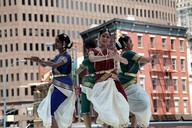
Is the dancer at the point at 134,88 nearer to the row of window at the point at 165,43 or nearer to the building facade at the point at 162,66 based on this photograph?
the building facade at the point at 162,66

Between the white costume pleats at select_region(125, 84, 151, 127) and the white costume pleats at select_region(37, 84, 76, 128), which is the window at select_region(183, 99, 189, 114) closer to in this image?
the white costume pleats at select_region(125, 84, 151, 127)

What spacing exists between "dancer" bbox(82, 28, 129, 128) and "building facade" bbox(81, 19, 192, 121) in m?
54.1

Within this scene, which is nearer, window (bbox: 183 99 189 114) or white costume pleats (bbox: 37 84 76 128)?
white costume pleats (bbox: 37 84 76 128)

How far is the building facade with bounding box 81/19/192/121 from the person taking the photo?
215 feet

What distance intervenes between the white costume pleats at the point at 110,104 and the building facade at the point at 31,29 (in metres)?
98.1

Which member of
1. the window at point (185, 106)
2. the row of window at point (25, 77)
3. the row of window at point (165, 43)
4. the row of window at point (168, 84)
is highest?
the row of window at point (165, 43)

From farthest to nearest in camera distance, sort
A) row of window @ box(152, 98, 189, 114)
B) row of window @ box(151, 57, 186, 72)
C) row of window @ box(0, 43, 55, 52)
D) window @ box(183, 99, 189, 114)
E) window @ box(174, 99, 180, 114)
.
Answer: row of window @ box(0, 43, 55, 52) → window @ box(183, 99, 189, 114) → window @ box(174, 99, 180, 114) → row of window @ box(151, 57, 186, 72) → row of window @ box(152, 98, 189, 114)

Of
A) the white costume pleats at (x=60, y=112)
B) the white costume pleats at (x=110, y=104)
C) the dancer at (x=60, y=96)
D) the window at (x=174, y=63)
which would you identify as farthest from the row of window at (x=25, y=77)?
the white costume pleats at (x=110, y=104)

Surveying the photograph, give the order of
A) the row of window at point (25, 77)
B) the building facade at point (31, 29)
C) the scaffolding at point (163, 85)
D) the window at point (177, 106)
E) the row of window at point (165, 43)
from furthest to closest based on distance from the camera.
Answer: the row of window at point (25, 77) → the building facade at point (31, 29) → the window at point (177, 106) → the scaffolding at point (163, 85) → the row of window at point (165, 43)

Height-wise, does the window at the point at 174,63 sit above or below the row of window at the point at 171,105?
above

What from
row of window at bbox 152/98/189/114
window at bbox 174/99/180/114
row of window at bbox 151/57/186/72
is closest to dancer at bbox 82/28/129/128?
row of window at bbox 152/98/189/114

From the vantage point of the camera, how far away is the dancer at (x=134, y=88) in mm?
10977

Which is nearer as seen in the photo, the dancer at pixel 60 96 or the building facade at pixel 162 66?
the dancer at pixel 60 96

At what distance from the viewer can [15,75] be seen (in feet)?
374
